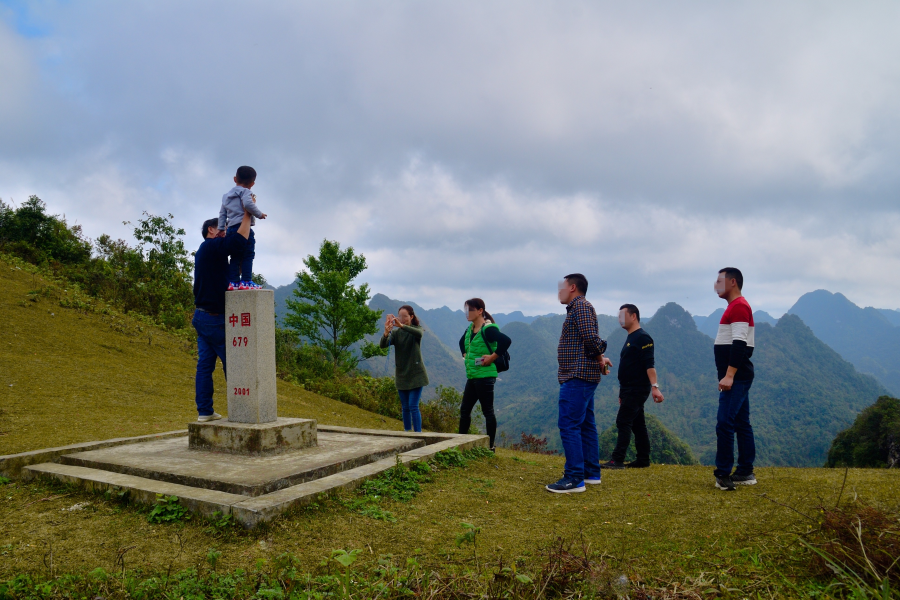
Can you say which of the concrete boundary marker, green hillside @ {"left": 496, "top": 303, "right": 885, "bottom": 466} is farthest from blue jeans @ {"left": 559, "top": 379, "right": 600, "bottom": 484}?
green hillside @ {"left": 496, "top": 303, "right": 885, "bottom": 466}

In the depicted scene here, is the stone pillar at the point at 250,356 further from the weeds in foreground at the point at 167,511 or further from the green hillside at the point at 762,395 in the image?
the green hillside at the point at 762,395

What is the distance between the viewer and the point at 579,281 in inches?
200

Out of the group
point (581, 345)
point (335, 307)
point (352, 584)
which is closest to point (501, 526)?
point (352, 584)

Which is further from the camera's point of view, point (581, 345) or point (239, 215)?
point (239, 215)

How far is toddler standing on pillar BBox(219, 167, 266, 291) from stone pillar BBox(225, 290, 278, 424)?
306mm

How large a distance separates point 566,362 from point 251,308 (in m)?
3.09

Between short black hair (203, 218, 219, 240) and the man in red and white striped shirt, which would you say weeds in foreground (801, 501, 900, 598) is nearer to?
the man in red and white striped shirt

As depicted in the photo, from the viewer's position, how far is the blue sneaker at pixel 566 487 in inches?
184

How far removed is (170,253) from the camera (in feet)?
71.9

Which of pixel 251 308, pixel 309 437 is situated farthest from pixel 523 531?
pixel 251 308

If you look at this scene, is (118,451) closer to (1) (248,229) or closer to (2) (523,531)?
(1) (248,229)

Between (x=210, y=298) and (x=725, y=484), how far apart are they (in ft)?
17.4

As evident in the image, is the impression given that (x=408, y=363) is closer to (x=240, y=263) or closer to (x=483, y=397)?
(x=483, y=397)

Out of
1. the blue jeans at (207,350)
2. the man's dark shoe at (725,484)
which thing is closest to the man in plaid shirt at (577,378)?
the man's dark shoe at (725,484)
